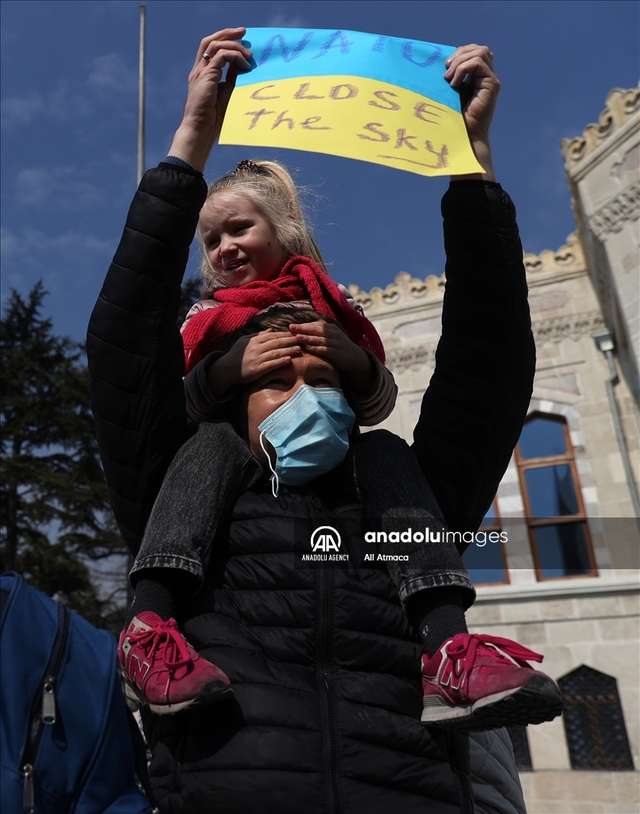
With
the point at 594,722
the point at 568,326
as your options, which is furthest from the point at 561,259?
the point at 594,722

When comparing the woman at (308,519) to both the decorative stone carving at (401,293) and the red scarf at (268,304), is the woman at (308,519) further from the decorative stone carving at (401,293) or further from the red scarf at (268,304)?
the decorative stone carving at (401,293)

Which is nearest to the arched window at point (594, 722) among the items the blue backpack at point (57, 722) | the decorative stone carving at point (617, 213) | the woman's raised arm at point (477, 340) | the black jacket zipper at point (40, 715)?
the decorative stone carving at point (617, 213)

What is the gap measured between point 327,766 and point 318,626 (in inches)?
10.0

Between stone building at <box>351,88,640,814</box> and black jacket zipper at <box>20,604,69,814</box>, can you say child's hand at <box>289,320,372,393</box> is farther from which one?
stone building at <box>351,88,640,814</box>

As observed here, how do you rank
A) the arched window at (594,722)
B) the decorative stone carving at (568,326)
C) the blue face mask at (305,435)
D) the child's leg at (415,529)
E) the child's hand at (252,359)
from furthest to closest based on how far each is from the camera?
1. the decorative stone carving at (568,326)
2. the arched window at (594,722)
3. the child's hand at (252,359)
4. the blue face mask at (305,435)
5. the child's leg at (415,529)

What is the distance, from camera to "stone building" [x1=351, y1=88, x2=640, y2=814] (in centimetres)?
982

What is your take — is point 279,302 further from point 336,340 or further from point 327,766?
point 327,766

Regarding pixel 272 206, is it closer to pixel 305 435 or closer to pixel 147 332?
pixel 147 332

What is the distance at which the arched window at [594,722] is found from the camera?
9.59m

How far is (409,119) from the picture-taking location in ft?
5.39

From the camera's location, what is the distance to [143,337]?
1.56 m

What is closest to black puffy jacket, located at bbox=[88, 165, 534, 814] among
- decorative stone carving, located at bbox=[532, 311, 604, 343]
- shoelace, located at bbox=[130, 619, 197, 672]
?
shoelace, located at bbox=[130, 619, 197, 672]

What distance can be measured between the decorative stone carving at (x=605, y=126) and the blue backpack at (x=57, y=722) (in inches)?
452
